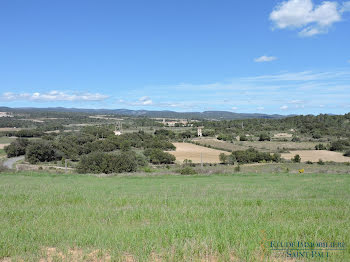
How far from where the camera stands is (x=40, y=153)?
2510 inches

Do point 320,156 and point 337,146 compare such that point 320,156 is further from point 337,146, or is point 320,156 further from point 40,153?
point 40,153

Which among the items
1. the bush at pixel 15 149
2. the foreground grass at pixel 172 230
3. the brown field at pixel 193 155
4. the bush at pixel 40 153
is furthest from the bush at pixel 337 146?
the bush at pixel 15 149

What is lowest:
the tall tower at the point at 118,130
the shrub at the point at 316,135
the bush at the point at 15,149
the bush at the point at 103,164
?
the bush at the point at 15,149

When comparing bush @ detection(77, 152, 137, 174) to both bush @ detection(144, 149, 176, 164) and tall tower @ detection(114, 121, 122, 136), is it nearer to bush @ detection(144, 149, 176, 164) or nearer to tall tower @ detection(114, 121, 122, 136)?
bush @ detection(144, 149, 176, 164)

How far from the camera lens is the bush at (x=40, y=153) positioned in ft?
207

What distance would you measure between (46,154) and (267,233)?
66.4m

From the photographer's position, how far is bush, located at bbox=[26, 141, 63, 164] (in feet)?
207

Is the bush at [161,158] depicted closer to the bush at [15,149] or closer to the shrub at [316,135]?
the bush at [15,149]

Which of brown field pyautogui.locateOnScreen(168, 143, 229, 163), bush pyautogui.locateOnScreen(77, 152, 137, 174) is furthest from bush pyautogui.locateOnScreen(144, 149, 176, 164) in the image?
bush pyautogui.locateOnScreen(77, 152, 137, 174)

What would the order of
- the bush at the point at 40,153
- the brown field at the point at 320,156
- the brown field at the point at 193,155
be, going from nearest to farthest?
the brown field at the point at 320,156 < the brown field at the point at 193,155 < the bush at the point at 40,153

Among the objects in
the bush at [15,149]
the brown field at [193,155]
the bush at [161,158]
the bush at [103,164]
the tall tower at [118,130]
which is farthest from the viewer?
the tall tower at [118,130]

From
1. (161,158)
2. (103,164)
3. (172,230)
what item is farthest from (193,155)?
(172,230)

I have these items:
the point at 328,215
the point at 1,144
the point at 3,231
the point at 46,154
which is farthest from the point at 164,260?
the point at 1,144

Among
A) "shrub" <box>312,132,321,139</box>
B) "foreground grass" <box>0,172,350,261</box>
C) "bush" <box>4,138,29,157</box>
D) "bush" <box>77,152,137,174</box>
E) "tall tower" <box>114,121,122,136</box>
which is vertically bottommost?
"bush" <box>4,138,29,157</box>
